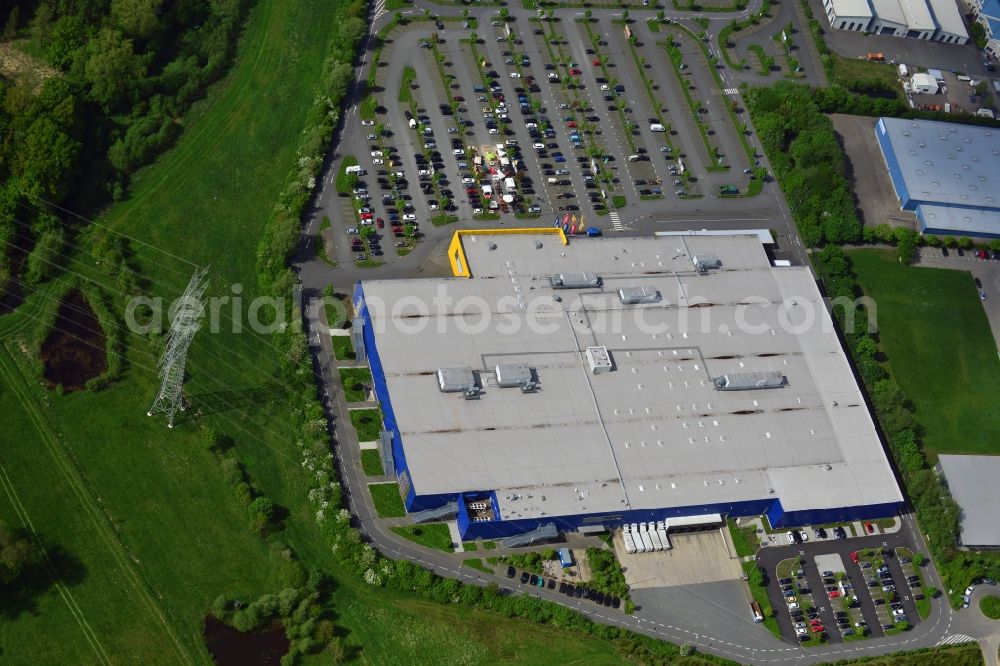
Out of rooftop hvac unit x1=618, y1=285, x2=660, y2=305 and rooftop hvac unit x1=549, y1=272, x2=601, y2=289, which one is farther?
rooftop hvac unit x1=618, y1=285, x2=660, y2=305

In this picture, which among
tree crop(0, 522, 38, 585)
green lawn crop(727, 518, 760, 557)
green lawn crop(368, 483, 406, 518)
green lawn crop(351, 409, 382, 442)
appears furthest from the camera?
green lawn crop(351, 409, 382, 442)

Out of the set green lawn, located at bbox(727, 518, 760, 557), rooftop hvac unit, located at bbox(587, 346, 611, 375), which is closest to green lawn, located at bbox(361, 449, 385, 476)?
rooftop hvac unit, located at bbox(587, 346, 611, 375)

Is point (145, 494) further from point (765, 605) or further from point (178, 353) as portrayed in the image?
point (765, 605)

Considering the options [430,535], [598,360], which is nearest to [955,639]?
[598,360]

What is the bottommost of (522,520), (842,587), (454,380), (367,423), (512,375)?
(842,587)

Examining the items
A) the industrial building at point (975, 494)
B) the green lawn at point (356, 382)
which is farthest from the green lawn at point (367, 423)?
the industrial building at point (975, 494)

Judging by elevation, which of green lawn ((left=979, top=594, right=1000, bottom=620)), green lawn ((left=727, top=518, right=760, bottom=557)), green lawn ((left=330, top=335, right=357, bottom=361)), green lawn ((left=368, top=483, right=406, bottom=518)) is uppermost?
green lawn ((left=330, top=335, right=357, bottom=361))

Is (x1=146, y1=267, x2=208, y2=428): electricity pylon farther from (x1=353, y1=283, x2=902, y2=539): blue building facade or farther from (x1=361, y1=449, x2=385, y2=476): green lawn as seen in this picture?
(x1=361, y1=449, x2=385, y2=476): green lawn

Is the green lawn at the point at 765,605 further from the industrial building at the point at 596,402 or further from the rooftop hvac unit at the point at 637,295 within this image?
the rooftop hvac unit at the point at 637,295
